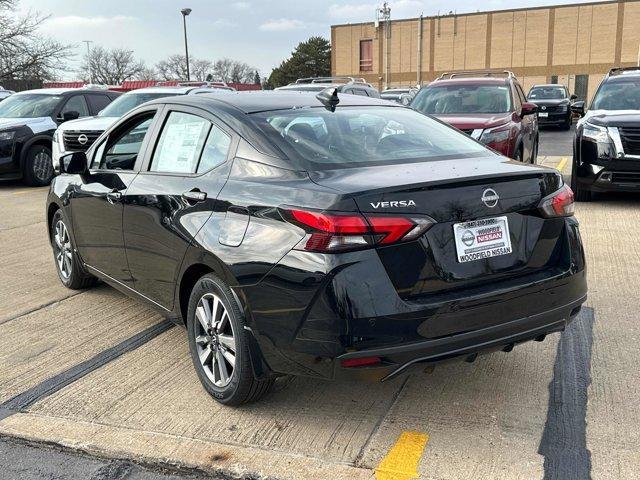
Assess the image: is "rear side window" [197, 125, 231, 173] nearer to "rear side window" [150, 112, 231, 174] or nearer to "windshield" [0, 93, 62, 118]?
"rear side window" [150, 112, 231, 174]

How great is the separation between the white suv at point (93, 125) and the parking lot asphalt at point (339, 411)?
6790 mm

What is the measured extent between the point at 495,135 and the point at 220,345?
6.33 m

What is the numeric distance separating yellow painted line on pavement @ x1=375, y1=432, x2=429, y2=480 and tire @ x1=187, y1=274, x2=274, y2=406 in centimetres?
69

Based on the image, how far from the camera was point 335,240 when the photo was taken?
2.68 metres

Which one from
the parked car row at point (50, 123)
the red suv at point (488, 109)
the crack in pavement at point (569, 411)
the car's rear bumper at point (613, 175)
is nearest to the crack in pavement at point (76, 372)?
the crack in pavement at point (569, 411)

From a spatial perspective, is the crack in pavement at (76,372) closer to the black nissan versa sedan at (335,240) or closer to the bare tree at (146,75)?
the black nissan versa sedan at (335,240)

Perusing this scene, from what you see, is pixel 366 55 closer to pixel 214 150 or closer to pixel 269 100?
pixel 269 100

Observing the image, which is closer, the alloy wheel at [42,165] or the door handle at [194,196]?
the door handle at [194,196]

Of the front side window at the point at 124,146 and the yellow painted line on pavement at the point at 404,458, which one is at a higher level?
the front side window at the point at 124,146

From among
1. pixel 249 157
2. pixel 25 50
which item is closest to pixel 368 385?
pixel 249 157

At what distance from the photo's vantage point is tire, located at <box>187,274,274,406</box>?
3121mm

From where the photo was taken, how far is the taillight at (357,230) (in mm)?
2678

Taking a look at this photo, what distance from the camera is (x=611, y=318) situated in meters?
4.48

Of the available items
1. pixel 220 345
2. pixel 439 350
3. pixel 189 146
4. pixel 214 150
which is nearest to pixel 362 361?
pixel 439 350
